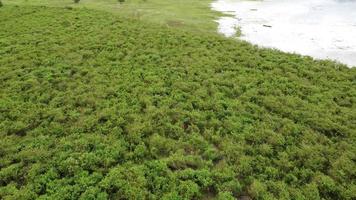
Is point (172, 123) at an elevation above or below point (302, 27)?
below

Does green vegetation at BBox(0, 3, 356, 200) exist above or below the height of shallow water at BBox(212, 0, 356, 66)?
below

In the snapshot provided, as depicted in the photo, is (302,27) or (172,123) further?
(302,27)

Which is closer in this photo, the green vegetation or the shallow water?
the green vegetation

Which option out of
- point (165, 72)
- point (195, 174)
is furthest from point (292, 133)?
point (165, 72)

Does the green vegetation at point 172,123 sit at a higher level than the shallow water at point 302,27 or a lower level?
lower
